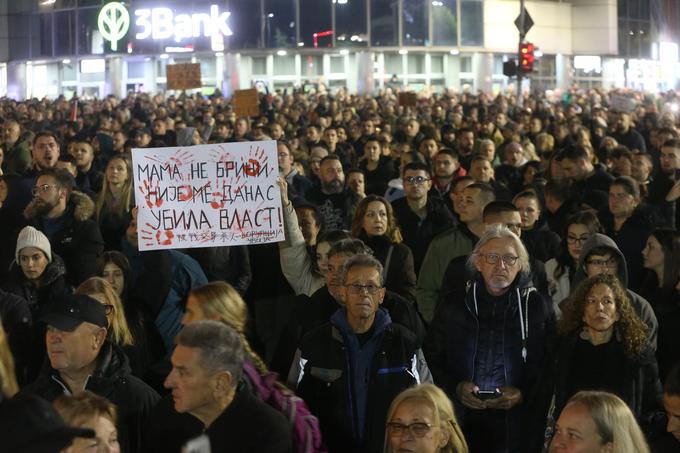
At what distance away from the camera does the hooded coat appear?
6.63m

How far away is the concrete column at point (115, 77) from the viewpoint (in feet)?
164

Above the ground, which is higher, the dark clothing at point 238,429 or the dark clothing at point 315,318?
the dark clothing at point 315,318

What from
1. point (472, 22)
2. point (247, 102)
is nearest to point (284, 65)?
point (472, 22)

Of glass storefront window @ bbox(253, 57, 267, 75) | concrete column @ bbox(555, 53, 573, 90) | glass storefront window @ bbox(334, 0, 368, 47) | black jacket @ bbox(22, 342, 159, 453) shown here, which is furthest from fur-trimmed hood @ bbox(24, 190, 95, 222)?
concrete column @ bbox(555, 53, 573, 90)

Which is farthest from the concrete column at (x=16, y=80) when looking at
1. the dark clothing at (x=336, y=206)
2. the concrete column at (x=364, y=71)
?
the dark clothing at (x=336, y=206)

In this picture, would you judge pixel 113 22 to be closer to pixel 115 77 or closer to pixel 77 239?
pixel 115 77

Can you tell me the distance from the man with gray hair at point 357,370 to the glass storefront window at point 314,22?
41.1 m

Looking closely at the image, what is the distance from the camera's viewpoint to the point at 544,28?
5419cm

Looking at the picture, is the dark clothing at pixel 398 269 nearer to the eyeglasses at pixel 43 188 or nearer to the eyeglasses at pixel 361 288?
the eyeglasses at pixel 361 288

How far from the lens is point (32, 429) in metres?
2.86

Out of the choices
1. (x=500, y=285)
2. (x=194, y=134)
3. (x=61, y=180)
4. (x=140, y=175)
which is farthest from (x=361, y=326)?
(x=194, y=134)

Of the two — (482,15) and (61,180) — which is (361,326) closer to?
(61,180)

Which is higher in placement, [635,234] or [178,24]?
[178,24]

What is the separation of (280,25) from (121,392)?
138 feet
